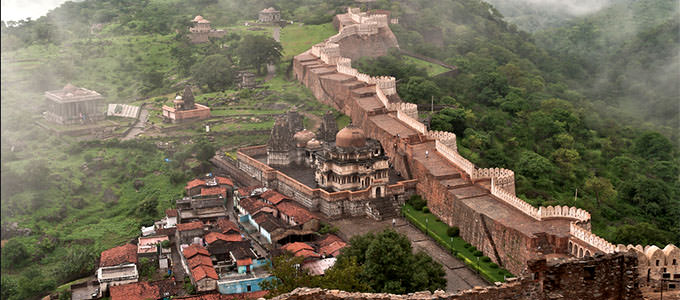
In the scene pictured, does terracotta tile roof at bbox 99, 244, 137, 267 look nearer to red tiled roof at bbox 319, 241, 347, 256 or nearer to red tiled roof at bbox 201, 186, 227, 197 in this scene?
red tiled roof at bbox 201, 186, 227, 197

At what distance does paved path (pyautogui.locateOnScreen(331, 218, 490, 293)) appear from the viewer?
27.0m

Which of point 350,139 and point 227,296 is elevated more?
point 350,139

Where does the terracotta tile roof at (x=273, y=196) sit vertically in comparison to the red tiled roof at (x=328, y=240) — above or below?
above

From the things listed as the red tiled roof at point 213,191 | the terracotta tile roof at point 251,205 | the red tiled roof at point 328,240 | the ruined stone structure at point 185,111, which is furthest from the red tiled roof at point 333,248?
the ruined stone structure at point 185,111

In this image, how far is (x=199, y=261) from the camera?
28.3 metres

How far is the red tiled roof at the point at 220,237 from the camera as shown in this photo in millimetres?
29953

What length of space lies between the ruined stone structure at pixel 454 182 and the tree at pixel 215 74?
4.48 meters

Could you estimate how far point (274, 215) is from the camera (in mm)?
33312

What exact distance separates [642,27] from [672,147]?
106 feet

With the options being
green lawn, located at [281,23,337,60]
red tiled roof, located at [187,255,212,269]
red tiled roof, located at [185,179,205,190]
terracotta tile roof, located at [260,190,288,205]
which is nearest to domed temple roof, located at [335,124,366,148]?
terracotta tile roof, located at [260,190,288,205]

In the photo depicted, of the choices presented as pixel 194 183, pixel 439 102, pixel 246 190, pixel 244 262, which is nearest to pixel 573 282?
pixel 244 262

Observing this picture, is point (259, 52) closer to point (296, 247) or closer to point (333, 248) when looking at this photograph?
point (296, 247)

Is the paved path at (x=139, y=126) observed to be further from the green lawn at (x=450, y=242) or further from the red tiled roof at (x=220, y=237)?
the green lawn at (x=450, y=242)

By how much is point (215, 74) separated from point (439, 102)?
14811mm
